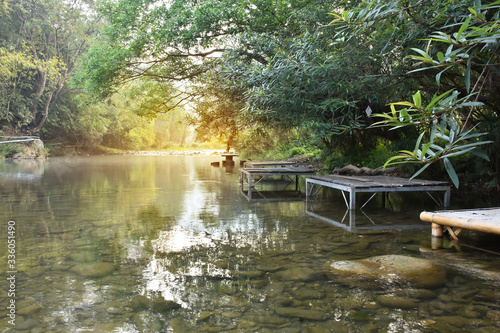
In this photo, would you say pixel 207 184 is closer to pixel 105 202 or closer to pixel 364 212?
pixel 105 202

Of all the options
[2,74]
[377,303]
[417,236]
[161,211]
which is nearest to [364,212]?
[417,236]

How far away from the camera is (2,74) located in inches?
1077

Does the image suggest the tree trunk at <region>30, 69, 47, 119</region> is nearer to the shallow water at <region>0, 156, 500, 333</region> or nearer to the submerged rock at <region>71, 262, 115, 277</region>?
the shallow water at <region>0, 156, 500, 333</region>

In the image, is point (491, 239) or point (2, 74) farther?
point (2, 74)

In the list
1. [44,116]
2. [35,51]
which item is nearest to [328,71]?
[35,51]

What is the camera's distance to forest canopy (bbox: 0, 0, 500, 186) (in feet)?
9.06

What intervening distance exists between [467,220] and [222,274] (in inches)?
127

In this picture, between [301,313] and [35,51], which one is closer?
[301,313]

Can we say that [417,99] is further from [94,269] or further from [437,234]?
[437,234]

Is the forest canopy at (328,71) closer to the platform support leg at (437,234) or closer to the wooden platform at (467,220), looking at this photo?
the wooden platform at (467,220)

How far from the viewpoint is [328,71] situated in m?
7.21

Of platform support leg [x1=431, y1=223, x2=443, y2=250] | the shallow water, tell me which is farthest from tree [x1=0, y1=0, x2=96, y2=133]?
platform support leg [x1=431, y1=223, x2=443, y2=250]

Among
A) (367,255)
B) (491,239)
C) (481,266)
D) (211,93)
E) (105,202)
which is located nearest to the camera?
(481,266)

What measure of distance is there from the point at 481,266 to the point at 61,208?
25.6ft
